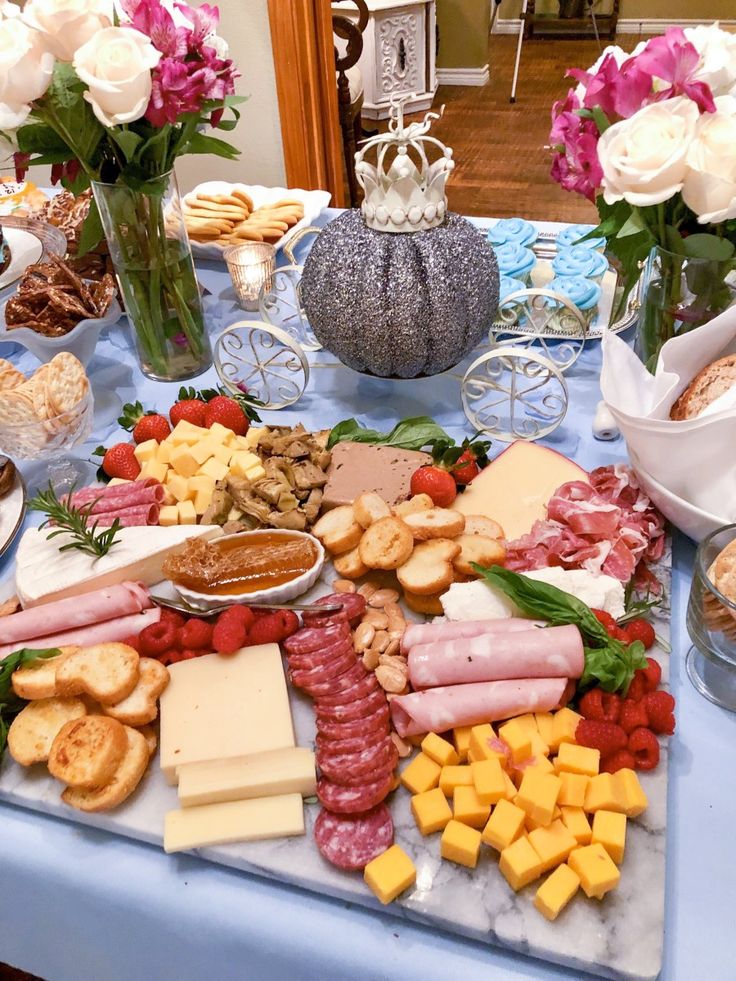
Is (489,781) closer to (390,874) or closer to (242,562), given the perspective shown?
(390,874)

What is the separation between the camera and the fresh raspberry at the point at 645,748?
806mm

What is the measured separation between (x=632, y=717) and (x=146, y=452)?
0.82 m

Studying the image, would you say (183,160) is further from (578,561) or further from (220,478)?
(578,561)

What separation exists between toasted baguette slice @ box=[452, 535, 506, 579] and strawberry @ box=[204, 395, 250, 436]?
0.47 m

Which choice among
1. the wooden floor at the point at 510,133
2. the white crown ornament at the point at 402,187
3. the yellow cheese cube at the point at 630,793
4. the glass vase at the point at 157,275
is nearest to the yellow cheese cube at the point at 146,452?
the glass vase at the point at 157,275

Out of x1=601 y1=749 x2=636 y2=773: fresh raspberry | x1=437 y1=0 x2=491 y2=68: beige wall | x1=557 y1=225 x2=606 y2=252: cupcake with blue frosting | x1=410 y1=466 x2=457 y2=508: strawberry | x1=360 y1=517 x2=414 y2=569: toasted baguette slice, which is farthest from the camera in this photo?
x1=437 y1=0 x2=491 y2=68: beige wall

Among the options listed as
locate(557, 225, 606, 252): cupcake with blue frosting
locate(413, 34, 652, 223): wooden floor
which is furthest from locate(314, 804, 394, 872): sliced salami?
locate(413, 34, 652, 223): wooden floor

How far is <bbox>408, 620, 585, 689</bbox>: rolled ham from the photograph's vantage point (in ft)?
2.76

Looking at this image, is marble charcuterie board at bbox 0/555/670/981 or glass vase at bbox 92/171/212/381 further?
glass vase at bbox 92/171/212/381

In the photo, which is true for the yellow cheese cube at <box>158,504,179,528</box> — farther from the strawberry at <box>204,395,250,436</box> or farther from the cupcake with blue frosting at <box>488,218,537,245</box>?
the cupcake with blue frosting at <box>488,218,537,245</box>

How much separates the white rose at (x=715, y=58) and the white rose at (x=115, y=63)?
28.2 inches

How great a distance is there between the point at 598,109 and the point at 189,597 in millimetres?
823

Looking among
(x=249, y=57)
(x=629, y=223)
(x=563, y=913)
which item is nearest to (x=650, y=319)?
(x=629, y=223)

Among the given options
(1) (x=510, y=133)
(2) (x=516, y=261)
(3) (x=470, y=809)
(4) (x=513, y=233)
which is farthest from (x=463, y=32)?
(3) (x=470, y=809)
